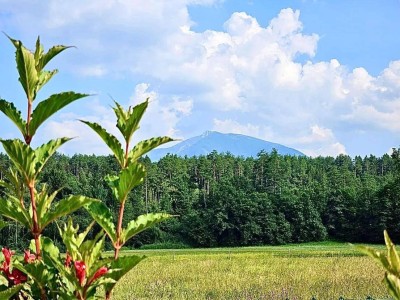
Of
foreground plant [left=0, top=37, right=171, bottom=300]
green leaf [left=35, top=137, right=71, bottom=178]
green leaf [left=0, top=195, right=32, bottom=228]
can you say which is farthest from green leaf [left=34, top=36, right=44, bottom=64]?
green leaf [left=0, top=195, right=32, bottom=228]

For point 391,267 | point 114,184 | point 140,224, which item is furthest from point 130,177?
point 391,267

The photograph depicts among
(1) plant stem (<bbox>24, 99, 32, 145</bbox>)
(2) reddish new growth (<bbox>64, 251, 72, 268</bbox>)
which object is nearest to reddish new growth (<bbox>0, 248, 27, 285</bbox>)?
(2) reddish new growth (<bbox>64, 251, 72, 268</bbox>)

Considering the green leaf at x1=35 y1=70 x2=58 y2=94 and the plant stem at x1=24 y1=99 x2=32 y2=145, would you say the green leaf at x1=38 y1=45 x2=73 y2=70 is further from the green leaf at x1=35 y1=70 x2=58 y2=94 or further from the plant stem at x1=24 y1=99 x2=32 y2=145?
the plant stem at x1=24 y1=99 x2=32 y2=145

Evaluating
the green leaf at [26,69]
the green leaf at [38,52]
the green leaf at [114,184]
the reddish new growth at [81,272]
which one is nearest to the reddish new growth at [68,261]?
the reddish new growth at [81,272]

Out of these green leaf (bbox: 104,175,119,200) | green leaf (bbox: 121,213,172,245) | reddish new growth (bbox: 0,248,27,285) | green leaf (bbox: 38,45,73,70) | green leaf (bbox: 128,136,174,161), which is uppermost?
green leaf (bbox: 38,45,73,70)

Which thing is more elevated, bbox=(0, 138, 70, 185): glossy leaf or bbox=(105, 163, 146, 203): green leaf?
bbox=(0, 138, 70, 185): glossy leaf

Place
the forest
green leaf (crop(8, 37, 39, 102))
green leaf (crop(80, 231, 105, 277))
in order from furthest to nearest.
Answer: the forest, green leaf (crop(80, 231, 105, 277)), green leaf (crop(8, 37, 39, 102))

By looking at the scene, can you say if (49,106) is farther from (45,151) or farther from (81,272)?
(81,272)

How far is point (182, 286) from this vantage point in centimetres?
1823

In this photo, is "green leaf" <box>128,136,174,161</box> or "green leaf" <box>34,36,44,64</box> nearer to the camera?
"green leaf" <box>34,36,44,64</box>

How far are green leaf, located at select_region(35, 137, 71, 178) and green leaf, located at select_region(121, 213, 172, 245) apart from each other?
1.35 ft

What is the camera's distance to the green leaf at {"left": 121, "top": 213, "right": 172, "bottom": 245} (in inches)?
88.5

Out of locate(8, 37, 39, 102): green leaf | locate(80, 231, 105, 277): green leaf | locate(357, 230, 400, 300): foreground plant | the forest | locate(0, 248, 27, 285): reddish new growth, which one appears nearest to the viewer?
locate(357, 230, 400, 300): foreground plant

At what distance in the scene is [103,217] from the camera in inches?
87.2
